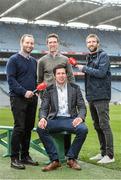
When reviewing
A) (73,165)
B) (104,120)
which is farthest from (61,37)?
(73,165)

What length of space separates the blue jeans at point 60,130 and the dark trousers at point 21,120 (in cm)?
32

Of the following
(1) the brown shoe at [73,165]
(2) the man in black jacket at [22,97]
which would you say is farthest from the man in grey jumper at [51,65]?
(1) the brown shoe at [73,165]

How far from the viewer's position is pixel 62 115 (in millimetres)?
6453

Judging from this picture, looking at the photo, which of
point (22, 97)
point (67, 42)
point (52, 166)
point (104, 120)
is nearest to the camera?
point (52, 166)

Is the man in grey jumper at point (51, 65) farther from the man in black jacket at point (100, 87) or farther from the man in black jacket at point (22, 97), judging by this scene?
the man in black jacket at point (100, 87)

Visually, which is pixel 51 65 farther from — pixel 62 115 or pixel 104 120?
pixel 104 120

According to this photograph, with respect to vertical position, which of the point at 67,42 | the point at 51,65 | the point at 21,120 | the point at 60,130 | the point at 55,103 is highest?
the point at 67,42

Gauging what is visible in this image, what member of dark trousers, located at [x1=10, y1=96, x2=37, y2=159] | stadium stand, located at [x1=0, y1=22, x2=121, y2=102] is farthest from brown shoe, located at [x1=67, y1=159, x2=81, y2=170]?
stadium stand, located at [x1=0, y1=22, x2=121, y2=102]

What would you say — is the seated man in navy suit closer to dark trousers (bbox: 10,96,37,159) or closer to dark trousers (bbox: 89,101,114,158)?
dark trousers (bbox: 10,96,37,159)

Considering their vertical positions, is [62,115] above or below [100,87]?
below

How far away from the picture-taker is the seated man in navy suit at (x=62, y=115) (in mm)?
6199

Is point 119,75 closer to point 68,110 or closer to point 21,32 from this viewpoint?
point 21,32

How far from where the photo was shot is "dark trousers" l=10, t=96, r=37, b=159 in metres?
6.39

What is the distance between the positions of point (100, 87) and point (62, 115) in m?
0.76
